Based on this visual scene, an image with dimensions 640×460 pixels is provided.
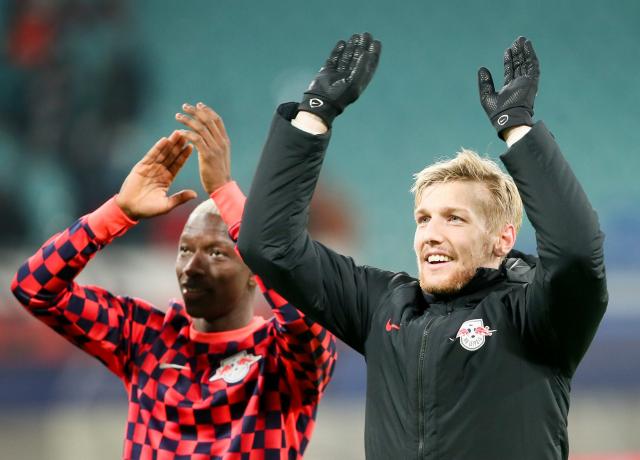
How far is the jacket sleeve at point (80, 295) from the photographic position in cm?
190

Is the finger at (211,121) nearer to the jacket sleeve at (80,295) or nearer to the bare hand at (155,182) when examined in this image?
the bare hand at (155,182)

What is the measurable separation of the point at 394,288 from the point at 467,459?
12.4 inches

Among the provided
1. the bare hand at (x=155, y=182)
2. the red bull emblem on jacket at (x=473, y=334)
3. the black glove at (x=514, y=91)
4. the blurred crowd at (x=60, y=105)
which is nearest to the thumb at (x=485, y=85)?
the black glove at (x=514, y=91)

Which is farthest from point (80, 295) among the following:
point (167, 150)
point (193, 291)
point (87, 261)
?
point (167, 150)

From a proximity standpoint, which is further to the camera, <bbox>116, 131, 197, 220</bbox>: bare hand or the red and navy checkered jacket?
<bbox>116, 131, 197, 220</bbox>: bare hand

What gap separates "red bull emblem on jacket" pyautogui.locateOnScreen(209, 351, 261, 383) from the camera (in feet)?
6.15

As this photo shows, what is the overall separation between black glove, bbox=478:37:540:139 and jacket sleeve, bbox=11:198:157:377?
87cm

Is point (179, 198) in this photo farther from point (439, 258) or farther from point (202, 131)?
point (439, 258)

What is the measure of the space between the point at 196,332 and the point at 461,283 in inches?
29.6

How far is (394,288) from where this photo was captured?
1.49 m

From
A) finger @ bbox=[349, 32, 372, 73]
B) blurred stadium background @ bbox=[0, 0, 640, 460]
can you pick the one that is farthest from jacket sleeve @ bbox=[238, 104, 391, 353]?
blurred stadium background @ bbox=[0, 0, 640, 460]

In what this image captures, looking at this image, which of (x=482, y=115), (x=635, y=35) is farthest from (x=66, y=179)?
(x=635, y=35)

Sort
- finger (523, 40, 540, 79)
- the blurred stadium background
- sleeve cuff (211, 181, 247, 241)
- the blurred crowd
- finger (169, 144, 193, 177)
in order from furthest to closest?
1. the blurred crowd
2. the blurred stadium background
3. finger (169, 144, 193, 177)
4. sleeve cuff (211, 181, 247, 241)
5. finger (523, 40, 540, 79)

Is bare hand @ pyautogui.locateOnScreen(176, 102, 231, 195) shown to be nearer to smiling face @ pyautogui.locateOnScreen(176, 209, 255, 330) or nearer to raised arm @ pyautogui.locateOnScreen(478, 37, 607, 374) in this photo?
smiling face @ pyautogui.locateOnScreen(176, 209, 255, 330)
